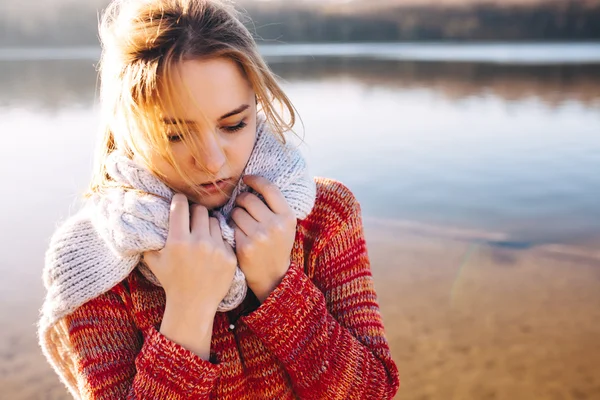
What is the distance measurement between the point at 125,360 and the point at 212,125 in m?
0.54

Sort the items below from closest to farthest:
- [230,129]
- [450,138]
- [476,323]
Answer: [230,129] → [476,323] → [450,138]

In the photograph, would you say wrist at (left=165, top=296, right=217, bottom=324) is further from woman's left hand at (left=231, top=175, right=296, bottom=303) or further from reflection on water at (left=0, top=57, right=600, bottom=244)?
reflection on water at (left=0, top=57, right=600, bottom=244)

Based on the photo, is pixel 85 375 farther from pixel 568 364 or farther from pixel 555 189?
pixel 555 189

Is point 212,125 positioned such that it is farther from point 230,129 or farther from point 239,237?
point 239,237

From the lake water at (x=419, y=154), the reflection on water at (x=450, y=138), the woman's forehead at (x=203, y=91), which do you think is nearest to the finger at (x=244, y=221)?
the woman's forehead at (x=203, y=91)

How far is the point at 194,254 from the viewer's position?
3.72 ft

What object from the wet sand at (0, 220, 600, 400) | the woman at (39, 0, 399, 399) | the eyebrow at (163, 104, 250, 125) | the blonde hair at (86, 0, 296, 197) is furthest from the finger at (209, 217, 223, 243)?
the wet sand at (0, 220, 600, 400)

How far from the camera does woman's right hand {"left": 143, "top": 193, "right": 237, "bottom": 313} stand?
1.13 metres

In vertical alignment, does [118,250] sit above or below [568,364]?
above

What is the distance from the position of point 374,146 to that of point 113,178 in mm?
6110

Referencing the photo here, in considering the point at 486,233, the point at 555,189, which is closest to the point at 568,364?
the point at 486,233

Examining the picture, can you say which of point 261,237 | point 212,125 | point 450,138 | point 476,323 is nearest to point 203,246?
point 261,237

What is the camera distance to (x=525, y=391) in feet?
8.66

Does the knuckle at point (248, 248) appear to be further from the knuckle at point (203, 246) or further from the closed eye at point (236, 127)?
the closed eye at point (236, 127)
